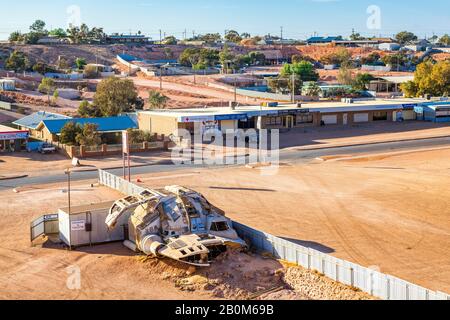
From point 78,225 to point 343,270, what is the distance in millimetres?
12174

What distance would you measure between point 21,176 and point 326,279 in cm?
2892

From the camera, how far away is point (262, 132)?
214ft

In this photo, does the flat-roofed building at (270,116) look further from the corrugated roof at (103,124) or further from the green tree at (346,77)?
the green tree at (346,77)

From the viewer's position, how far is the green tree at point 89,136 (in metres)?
53.9

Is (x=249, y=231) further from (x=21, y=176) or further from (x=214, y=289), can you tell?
(x=21, y=176)

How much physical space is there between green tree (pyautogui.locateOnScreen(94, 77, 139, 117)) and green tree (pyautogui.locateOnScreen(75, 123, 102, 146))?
1727 cm

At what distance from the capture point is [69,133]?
183 ft

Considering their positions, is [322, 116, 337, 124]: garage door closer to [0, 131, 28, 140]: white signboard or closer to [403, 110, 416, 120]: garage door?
[403, 110, 416, 120]: garage door

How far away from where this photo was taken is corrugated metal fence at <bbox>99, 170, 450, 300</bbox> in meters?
20.3

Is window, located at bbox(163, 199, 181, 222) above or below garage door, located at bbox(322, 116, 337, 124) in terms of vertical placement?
below

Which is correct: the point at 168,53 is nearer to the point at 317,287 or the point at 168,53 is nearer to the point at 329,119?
the point at 329,119

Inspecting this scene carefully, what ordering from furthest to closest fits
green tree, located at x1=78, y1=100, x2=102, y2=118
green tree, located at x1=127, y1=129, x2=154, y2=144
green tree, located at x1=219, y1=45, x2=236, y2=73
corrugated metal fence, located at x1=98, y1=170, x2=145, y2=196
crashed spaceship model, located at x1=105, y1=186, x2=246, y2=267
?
green tree, located at x1=219, y1=45, x2=236, y2=73 < green tree, located at x1=78, y1=100, x2=102, y2=118 < green tree, located at x1=127, y1=129, x2=154, y2=144 < corrugated metal fence, located at x1=98, y1=170, x2=145, y2=196 < crashed spaceship model, located at x1=105, y1=186, x2=246, y2=267

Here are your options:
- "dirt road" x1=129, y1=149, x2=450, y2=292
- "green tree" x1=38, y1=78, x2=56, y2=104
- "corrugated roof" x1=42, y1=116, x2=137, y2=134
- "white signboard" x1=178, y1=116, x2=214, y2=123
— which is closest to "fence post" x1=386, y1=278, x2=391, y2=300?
"dirt road" x1=129, y1=149, x2=450, y2=292

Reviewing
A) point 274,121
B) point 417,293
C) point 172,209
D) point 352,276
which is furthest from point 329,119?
point 417,293
